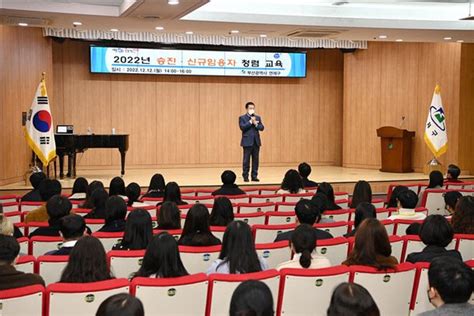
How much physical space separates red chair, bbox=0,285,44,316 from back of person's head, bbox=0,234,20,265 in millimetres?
494

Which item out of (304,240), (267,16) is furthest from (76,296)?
(267,16)

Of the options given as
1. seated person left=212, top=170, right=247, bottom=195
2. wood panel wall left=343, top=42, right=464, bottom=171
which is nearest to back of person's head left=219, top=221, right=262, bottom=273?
seated person left=212, top=170, right=247, bottom=195

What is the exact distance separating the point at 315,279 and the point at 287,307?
24cm

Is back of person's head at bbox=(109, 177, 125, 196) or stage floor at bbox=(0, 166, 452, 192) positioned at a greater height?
back of person's head at bbox=(109, 177, 125, 196)

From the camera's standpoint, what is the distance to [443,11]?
1091 centimetres

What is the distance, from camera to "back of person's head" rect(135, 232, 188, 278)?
3344mm

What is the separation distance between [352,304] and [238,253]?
1.68 meters

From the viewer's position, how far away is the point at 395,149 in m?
14.5

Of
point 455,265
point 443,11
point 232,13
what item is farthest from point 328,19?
point 455,265

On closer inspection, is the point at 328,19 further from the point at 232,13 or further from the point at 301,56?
the point at 301,56

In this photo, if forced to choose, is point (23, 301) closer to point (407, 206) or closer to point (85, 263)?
point (85, 263)

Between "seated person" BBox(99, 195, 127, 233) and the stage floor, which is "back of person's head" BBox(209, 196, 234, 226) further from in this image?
the stage floor

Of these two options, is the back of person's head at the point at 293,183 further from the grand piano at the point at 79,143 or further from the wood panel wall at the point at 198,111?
the wood panel wall at the point at 198,111

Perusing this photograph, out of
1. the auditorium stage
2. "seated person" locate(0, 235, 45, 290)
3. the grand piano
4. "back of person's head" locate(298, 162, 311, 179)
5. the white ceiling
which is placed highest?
the white ceiling
